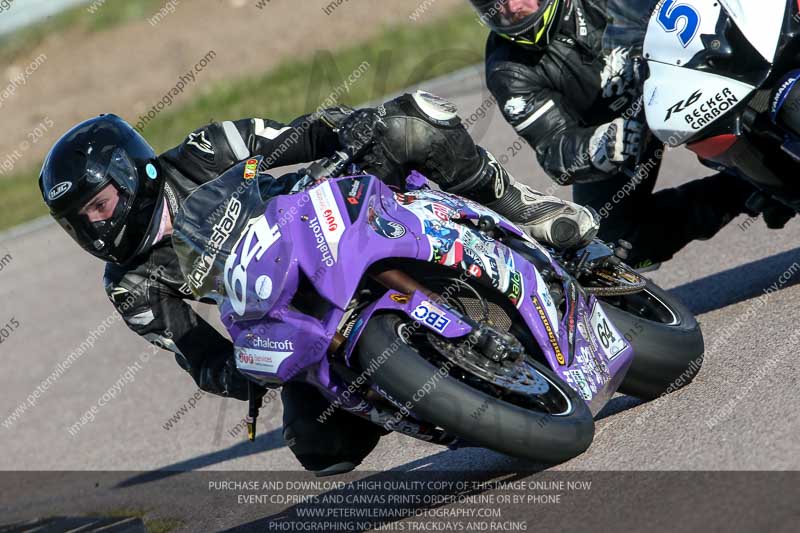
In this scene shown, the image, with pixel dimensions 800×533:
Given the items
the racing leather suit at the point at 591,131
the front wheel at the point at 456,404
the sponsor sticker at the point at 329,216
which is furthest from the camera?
the racing leather suit at the point at 591,131

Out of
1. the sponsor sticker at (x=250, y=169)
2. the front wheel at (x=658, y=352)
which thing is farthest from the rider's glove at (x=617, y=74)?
the sponsor sticker at (x=250, y=169)

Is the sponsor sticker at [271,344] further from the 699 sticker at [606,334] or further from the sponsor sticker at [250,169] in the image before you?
the 699 sticker at [606,334]

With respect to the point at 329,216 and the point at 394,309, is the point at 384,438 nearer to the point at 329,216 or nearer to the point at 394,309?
the point at 394,309

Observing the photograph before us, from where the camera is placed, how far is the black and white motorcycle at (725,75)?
15.2 feet

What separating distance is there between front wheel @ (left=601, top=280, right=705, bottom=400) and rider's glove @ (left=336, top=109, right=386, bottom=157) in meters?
1.29

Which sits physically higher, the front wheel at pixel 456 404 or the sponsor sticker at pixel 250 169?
the sponsor sticker at pixel 250 169

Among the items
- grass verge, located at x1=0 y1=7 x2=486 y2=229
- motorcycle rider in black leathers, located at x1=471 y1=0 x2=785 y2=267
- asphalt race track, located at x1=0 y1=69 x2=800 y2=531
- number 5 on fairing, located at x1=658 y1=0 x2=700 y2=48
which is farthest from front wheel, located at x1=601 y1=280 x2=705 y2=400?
grass verge, located at x1=0 y1=7 x2=486 y2=229

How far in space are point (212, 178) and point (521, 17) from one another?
1766 millimetres

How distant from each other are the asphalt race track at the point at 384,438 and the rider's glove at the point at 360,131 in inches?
58.5

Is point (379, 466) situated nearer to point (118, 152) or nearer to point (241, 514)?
point (241, 514)

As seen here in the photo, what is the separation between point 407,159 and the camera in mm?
4617

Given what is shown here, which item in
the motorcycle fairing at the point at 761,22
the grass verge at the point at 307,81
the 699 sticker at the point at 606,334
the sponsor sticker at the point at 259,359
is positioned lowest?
the grass verge at the point at 307,81

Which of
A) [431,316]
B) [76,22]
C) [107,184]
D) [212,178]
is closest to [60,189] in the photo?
[107,184]

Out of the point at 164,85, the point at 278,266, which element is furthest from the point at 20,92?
the point at 278,266
